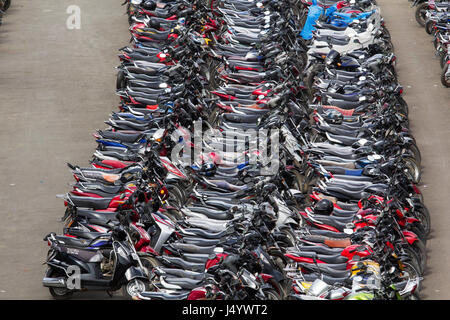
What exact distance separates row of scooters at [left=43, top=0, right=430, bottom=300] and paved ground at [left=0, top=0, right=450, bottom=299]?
78 centimetres

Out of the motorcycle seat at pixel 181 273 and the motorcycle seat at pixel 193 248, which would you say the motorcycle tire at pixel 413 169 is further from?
the motorcycle seat at pixel 181 273

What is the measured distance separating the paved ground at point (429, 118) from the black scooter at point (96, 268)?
4.06 metres

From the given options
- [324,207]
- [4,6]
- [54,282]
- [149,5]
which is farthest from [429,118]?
[4,6]

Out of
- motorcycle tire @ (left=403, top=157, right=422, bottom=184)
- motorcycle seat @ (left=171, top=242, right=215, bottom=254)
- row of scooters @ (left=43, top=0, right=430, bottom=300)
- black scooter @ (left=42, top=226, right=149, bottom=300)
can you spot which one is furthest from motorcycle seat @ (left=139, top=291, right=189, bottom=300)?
motorcycle tire @ (left=403, top=157, right=422, bottom=184)

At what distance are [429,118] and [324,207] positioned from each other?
585 centimetres

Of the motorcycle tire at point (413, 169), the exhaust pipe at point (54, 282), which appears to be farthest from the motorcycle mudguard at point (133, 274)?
the motorcycle tire at point (413, 169)

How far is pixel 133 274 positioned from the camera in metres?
13.6

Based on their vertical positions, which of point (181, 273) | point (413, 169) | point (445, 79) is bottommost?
point (445, 79)

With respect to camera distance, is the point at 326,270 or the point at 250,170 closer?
the point at 326,270

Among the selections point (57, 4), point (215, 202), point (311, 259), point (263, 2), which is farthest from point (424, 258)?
point (57, 4)

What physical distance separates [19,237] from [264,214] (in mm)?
4141

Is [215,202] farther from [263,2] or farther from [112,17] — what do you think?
[112,17]

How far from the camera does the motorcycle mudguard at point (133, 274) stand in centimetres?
1357

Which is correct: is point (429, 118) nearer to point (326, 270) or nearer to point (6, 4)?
point (326, 270)
